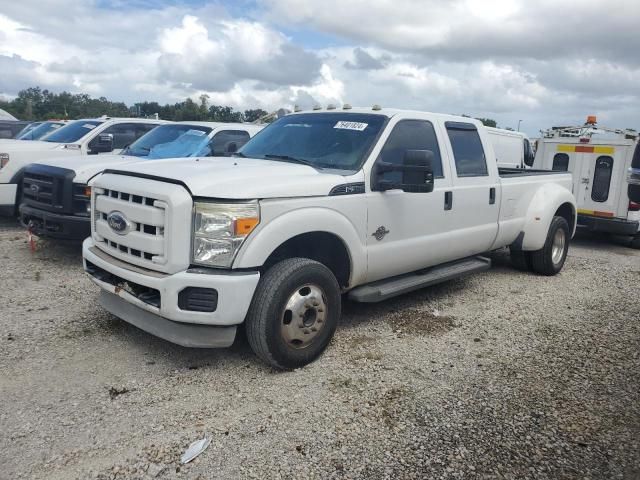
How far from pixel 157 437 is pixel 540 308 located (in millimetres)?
4266

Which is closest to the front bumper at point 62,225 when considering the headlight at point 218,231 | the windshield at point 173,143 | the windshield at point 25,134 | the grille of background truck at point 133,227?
the windshield at point 173,143

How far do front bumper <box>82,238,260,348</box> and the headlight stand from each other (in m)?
0.10

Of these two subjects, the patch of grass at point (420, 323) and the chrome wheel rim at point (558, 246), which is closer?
the patch of grass at point (420, 323)

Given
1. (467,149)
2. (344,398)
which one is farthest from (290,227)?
(467,149)

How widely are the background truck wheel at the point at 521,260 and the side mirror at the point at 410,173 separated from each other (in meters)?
3.19

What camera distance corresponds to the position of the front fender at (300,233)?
373cm

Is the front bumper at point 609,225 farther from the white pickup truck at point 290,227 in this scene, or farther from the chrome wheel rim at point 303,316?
the chrome wheel rim at point 303,316

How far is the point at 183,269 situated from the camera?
3701 mm

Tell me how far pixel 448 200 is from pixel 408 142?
715mm

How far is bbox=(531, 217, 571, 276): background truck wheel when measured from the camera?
23.5ft

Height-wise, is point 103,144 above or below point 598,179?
above

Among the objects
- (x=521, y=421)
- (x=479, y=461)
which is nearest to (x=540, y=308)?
(x=521, y=421)

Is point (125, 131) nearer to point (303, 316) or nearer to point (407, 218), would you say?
point (407, 218)

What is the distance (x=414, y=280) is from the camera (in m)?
5.21
